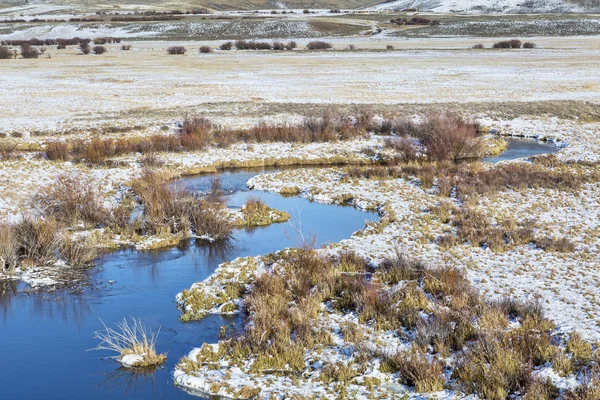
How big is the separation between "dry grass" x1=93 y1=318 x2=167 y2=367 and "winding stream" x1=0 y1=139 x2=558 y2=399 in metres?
0.16

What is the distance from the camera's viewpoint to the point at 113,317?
11977mm

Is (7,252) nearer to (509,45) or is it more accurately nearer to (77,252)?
(77,252)

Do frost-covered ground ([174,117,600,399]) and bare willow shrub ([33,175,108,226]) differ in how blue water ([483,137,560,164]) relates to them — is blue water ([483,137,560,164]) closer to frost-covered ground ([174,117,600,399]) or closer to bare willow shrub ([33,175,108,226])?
frost-covered ground ([174,117,600,399])

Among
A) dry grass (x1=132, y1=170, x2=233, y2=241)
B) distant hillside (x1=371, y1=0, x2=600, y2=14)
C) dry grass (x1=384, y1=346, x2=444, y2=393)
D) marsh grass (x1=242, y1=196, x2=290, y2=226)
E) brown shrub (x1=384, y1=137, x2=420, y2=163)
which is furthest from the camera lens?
distant hillside (x1=371, y1=0, x2=600, y2=14)

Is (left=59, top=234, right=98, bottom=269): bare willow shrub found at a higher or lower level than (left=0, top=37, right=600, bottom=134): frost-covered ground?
lower

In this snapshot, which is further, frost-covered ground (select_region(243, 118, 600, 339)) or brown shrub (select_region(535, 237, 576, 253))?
brown shrub (select_region(535, 237, 576, 253))

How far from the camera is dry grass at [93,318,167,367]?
10242 mm

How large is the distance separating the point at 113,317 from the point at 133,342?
5.96 ft

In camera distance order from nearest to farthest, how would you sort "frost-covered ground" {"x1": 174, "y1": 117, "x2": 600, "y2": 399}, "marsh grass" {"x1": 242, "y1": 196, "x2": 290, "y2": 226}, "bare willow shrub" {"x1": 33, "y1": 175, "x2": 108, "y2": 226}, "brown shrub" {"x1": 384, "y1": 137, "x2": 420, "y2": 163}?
"frost-covered ground" {"x1": 174, "y1": 117, "x2": 600, "y2": 399} < "bare willow shrub" {"x1": 33, "y1": 175, "x2": 108, "y2": 226} < "marsh grass" {"x1": 242, "y1": 196, "x2": 290, "y2": 226} < "brown shrub" {"x1": 384, "y1": 137, "x2": 420, "y2": 163}

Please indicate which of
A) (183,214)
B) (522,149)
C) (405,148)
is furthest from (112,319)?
(522,149)

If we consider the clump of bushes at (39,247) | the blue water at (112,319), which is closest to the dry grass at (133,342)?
the blue water at (112,319)

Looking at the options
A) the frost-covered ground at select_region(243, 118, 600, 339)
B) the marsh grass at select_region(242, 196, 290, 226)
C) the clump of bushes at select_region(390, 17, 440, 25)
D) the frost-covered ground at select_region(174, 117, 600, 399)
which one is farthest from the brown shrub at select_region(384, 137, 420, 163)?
the clump of bushes at select_region(390, 17, 440, 25)

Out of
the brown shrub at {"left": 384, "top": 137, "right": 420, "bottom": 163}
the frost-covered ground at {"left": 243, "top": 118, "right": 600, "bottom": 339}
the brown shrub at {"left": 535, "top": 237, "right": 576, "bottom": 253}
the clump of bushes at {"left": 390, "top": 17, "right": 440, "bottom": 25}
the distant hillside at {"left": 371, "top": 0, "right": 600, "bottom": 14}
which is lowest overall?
the frost-covered ground at {"left": 243, "top": 118, "right": 600, "bottom": 339}

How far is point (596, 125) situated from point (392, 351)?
23.3m
